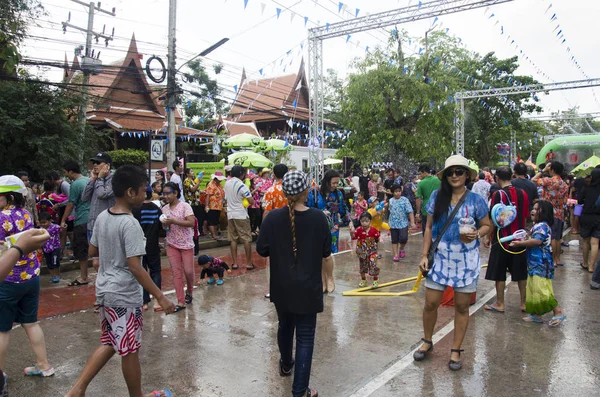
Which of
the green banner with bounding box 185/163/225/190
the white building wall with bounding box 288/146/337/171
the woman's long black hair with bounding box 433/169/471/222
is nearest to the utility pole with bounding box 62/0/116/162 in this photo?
the green banner with bounding box 185/163/225/190

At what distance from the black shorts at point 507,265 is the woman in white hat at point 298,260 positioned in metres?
3.07

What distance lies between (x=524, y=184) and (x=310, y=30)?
860cm

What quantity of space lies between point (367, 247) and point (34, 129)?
9524 mm

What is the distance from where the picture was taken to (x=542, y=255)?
5070 mm

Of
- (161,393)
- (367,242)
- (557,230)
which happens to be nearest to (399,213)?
(367,242)

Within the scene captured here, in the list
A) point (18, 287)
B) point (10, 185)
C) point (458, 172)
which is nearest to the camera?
point (18, 287)

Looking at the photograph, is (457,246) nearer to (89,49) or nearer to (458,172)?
(458,172)

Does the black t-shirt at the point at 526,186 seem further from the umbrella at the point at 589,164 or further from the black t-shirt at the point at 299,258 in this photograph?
the umbrella at the point at 589,164

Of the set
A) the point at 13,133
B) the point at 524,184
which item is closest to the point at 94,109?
the point at 13,133

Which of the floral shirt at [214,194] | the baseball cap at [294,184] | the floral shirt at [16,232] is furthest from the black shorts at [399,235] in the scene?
the floral shirt at [16,232]

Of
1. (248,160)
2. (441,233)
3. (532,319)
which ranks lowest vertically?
(532,319)

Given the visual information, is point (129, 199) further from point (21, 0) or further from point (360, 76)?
point (360, 76)

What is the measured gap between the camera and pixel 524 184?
6605 millimetres

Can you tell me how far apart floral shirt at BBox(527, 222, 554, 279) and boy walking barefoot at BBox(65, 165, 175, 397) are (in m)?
3.99
